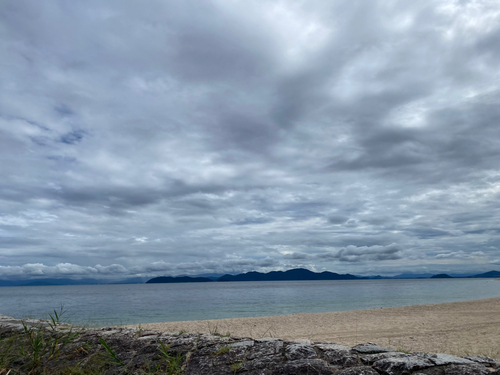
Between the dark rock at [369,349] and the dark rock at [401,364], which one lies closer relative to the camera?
the dark rock at [401,364]

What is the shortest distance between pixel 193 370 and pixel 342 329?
16.0m

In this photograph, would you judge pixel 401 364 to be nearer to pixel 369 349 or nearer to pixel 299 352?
pixel 369 349

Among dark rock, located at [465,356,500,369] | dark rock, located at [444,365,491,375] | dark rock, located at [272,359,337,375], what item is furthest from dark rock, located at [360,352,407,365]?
dark rock, located at [465,356,500,369]

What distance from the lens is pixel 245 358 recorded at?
3.90 m

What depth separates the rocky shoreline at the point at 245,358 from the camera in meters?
3.29

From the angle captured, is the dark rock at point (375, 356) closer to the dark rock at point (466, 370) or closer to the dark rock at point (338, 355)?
the dark rock at point (338, 355)

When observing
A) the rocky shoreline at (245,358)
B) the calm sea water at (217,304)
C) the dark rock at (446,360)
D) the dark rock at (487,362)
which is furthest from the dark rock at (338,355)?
the calm sea water at (217,304)

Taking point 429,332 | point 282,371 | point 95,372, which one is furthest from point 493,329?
point 95,372

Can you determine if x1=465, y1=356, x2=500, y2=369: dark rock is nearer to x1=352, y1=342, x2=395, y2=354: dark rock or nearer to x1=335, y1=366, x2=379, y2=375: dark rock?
x1=352, y1=342, x2=395, y2=354: dark rock

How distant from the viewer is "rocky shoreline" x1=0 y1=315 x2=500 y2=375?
3289 millimetres

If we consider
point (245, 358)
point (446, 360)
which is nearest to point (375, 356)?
point (446, 360)

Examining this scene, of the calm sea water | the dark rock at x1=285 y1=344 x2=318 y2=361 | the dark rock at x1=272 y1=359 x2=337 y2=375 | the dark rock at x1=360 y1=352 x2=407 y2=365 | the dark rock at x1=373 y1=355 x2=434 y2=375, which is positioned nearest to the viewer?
the dark rock at x1=373 y1=355 x2=434 y2=375

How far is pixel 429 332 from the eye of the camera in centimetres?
1566

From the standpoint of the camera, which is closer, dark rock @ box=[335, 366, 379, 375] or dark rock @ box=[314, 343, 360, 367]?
dark rock @ box=[335, 366, 379, 375]
